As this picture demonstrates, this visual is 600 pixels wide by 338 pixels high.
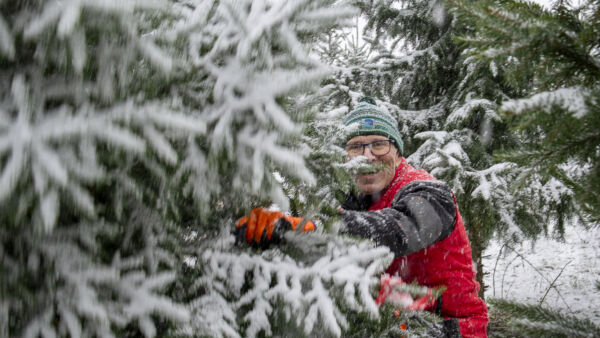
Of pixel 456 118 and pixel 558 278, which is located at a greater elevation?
pixel 456 118

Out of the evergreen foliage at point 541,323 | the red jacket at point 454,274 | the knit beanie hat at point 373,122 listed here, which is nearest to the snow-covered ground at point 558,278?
the red jacket at point 454,274

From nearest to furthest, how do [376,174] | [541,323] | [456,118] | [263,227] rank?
[541,323], [263,227], [376,174], [456,118]

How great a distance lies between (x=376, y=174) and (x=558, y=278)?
979 cm

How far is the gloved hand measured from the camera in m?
1.39

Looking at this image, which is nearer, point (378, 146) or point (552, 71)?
point (552, 71)

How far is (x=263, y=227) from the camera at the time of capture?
4.57 feet

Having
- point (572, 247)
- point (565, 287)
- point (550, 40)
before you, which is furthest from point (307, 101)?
point (572, 247)

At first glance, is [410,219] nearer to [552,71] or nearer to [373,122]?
A: [552,71]

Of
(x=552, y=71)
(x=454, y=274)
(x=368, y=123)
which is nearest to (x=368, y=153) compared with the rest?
(x=368, y=123)

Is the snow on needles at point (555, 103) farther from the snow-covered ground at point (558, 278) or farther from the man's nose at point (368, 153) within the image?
the snow-covered ground at point (558, 278)

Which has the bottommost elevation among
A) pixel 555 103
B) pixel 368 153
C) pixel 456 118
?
pixel 368 153

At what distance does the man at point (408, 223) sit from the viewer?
1804 millimetres

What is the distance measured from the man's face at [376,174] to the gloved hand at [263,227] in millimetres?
1483

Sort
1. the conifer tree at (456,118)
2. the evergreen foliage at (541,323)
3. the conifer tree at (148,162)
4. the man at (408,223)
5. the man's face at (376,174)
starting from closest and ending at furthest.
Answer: the conifer tree at (148,162) → the evergreen foliage at (541,323) → the man at (408,223) → the man's face at (376,174) → the conifer tree at (456,118)
